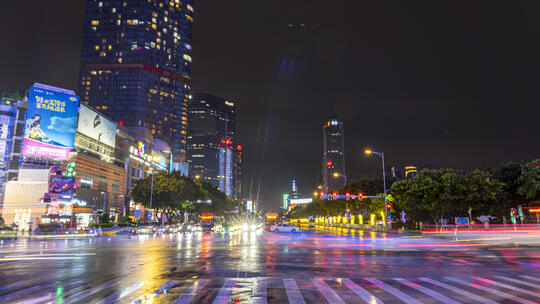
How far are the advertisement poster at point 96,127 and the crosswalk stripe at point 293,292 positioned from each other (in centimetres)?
8707

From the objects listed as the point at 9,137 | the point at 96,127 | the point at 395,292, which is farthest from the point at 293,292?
the point at 9,137

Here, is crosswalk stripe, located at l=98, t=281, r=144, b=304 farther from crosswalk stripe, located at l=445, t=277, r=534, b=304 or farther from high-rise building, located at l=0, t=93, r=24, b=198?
high-rise building, located at l=0, t=93, r=24, b=198

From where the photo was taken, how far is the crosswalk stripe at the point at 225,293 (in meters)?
8.70

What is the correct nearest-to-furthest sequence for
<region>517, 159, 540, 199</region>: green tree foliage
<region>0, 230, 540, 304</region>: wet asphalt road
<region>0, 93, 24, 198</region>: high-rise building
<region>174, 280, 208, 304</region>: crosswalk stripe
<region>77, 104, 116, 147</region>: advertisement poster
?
<region>174, 280, 208, 304</region>: crosswalk stripe
<region>0, 230, 540, 304</region>: wet asphalt road
<region>517, 159, 540, 199</region>: green tree foliage
<region>0, 93, 24, 198</region>: high-rise building
<region>77, 104, 116, 147</region>: advertisement poster

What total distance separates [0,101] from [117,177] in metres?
33.1

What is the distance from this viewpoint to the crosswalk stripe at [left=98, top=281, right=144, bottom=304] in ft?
29.0

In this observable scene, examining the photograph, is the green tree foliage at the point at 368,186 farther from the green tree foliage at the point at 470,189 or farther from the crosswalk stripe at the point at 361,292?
the crosswalk stripe at the point at 361,292

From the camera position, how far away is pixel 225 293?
9.65 metres

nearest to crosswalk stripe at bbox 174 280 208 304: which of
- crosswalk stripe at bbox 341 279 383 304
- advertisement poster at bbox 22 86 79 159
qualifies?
crosswalk stripe at bbox 341 279 383 304

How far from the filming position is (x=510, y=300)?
872 cm

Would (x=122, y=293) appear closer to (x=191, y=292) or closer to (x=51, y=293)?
(x=191, y=292)

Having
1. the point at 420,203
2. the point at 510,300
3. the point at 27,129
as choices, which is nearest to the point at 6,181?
the point at 27,129

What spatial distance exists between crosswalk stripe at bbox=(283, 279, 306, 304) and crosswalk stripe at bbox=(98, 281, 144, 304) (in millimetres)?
4315

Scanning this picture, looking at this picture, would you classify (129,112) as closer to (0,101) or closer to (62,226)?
(0,101)
